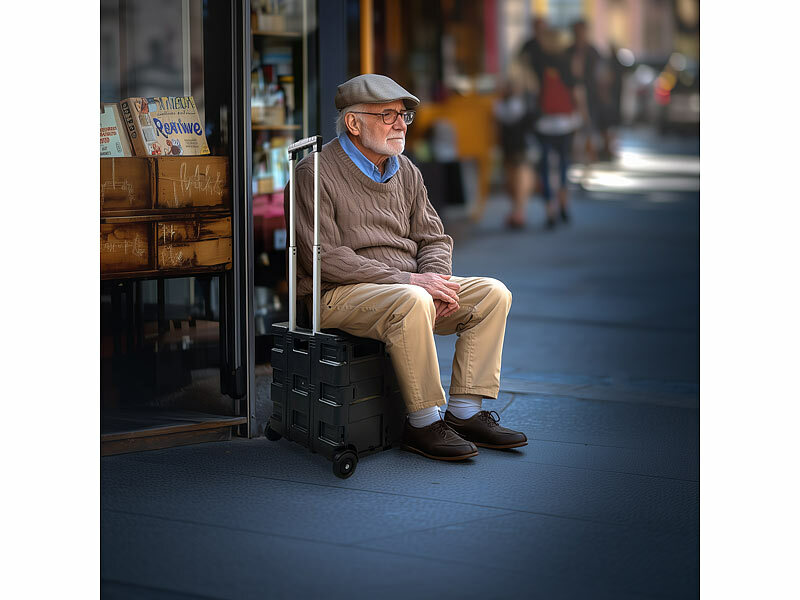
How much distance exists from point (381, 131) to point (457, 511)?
1.43 metres

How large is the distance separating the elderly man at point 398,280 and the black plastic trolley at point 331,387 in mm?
75

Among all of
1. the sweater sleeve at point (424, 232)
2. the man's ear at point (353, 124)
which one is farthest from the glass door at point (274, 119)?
the man's ear at point (353, 124)

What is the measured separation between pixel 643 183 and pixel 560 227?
5.76 meters

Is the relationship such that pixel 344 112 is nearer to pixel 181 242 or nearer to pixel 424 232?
pixel 424 232

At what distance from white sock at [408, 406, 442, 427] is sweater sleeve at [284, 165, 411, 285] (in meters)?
0.46

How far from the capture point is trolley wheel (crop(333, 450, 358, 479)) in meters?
3.79

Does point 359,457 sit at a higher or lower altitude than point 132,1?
lower

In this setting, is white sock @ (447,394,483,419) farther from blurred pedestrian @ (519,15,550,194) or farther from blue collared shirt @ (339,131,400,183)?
blurred pedestrian @ (519,15,550,194)

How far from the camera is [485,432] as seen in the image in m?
4.20

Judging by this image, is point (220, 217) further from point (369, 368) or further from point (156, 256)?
point (369, 368)

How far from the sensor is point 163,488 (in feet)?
12.1

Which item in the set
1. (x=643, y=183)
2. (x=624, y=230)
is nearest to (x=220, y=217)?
(x=624, y=230)

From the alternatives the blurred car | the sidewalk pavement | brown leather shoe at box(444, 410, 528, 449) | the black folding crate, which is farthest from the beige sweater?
the blurred car

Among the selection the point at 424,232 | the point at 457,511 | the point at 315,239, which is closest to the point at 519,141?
the point at 424,232
